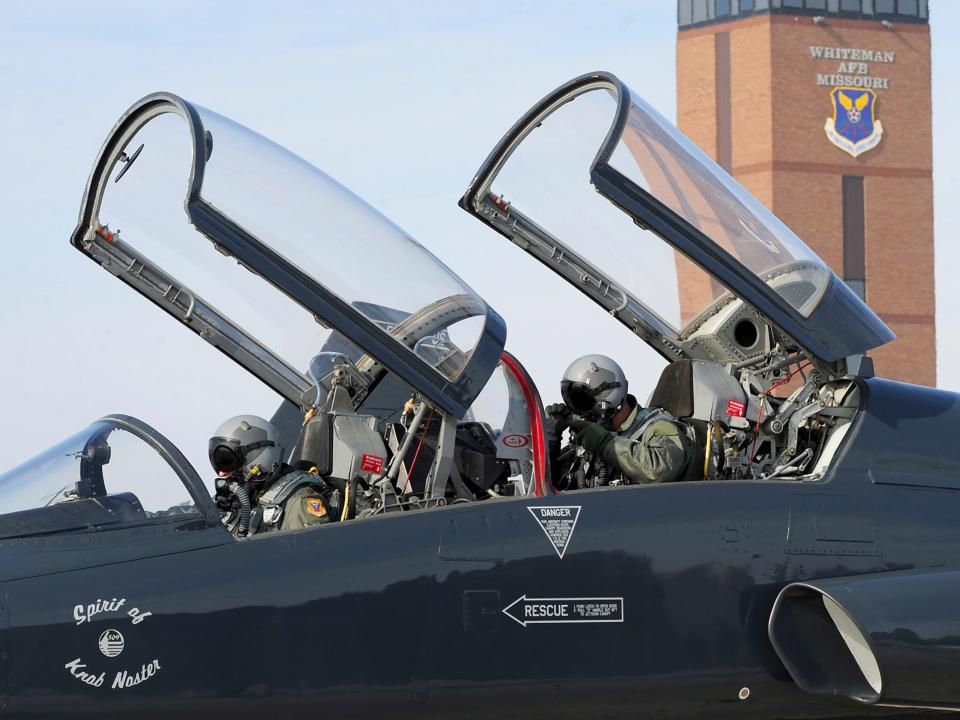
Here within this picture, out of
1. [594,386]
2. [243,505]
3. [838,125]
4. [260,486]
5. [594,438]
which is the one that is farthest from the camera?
[838,125]

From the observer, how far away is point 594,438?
7590 mm

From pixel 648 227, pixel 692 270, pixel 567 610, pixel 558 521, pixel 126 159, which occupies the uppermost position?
pixel 126 159

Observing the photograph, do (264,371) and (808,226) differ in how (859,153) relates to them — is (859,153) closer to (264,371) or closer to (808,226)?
(808,226)

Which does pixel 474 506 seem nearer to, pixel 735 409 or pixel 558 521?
pixel 558 521

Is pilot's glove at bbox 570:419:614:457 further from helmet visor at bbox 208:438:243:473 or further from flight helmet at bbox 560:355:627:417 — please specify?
helmet visor at bbox 208:438:243:473

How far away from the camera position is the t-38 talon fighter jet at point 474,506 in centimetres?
620

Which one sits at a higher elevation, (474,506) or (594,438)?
(594,438)

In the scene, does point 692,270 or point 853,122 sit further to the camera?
point 853,122

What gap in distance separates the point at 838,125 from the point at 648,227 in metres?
53.6

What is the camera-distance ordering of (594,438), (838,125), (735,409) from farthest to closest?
1. (838,125)
2. (735,409)
3. (594,438)

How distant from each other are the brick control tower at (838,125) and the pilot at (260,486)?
5066cm

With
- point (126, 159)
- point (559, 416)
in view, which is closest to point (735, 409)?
point (559, 416)

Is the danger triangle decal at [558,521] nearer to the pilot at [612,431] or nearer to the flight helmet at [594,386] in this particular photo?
the pilot at [612,431]

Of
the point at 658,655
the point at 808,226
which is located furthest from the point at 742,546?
the point at 808,226
